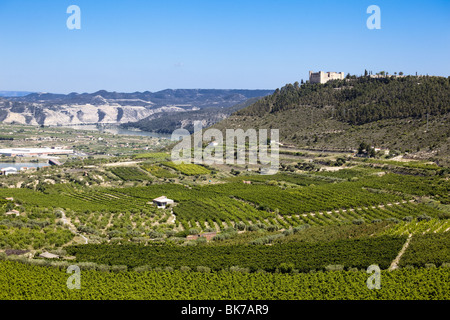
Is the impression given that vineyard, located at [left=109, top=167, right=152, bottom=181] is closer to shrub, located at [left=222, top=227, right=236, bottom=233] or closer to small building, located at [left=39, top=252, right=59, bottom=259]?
shrub, located at [left=222, top=227, right=236, bottom=233]

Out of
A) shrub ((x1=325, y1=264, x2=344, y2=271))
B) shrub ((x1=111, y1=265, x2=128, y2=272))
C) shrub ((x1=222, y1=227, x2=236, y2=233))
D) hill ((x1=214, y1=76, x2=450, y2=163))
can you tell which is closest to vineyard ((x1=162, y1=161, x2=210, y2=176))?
hill ((x1=214, y1=76, x2=450, y2=163))

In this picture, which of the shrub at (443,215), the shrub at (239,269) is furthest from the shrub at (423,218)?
the shrub at (239,269)

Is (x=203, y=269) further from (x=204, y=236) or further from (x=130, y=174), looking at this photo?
(x=130, y=174)

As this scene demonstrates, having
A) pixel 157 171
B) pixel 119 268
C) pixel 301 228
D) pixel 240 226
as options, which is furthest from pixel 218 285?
pixel 157 171

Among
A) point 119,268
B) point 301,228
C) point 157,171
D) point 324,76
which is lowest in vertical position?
point 301,228
